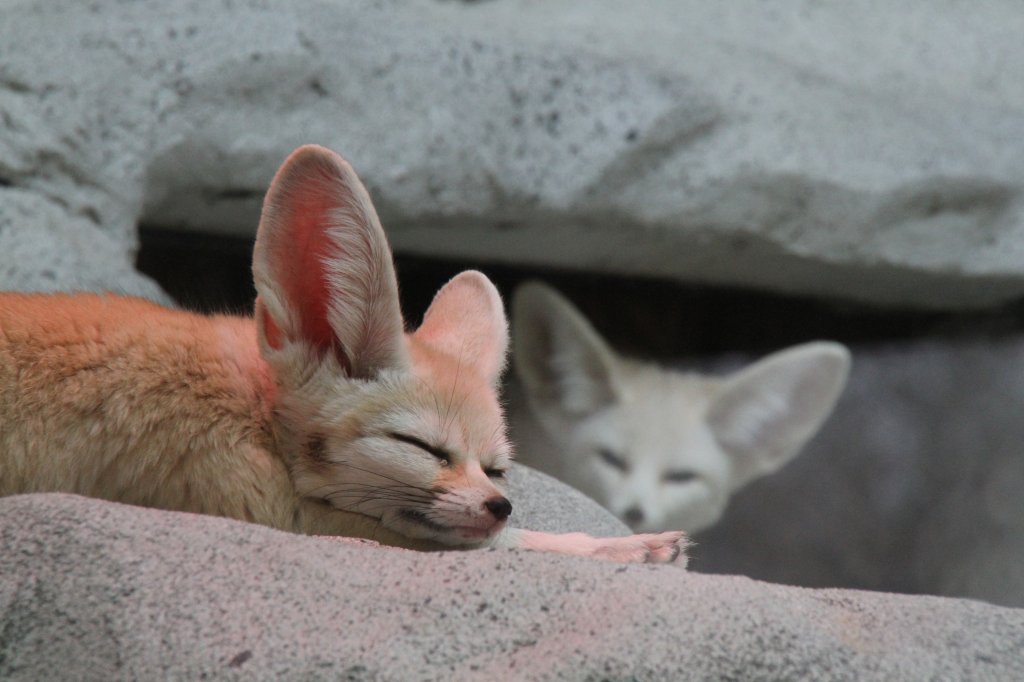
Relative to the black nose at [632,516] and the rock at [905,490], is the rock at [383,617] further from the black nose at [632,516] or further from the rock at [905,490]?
the rock at [905,490]

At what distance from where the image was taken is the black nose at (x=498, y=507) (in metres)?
1.79

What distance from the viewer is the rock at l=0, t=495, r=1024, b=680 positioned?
149 centimetres

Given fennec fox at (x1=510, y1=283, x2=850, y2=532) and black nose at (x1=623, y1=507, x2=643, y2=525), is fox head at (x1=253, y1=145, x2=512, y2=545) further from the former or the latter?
fennec fox at (x1=510, y1=283, x2=850, y2=532)

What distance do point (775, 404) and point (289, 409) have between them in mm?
3484

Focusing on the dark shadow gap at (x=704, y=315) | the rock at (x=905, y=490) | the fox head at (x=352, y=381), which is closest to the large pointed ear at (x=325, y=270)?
the fox head at (x=352, y=381)

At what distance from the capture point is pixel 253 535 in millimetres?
1674

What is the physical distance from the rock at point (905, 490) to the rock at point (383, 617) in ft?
12.5

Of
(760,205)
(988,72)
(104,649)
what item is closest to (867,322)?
(988,72)

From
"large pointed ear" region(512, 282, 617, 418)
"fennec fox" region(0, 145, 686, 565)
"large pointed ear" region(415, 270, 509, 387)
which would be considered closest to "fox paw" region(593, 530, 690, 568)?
"fennec fox" region(0, 145, 686, 565)

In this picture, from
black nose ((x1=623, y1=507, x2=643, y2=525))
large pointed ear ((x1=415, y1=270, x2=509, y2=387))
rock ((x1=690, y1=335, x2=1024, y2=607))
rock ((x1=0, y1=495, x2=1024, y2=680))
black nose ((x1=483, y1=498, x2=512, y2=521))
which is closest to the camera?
rock ((x1=0, y1=495, x2=1024, y2=680))

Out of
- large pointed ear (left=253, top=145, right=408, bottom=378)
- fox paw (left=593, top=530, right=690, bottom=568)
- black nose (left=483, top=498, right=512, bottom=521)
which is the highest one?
large pointed ear (left=253, top=145, right=408, bottom=378)

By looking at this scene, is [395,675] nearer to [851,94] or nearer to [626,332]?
[851,94]

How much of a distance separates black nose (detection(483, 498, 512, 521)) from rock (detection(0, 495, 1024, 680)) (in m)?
0.08

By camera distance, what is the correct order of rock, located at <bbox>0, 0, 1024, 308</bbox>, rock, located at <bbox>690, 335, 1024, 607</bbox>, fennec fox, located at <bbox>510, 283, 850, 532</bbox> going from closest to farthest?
rock, located at <bbox>0, 0, 1024, 308</bbox> < fennec fox, located at <bbox>510, 283, 850, 532</bbox> < rock, located at <bbox>690, 335, 1024, 607</bbox>
